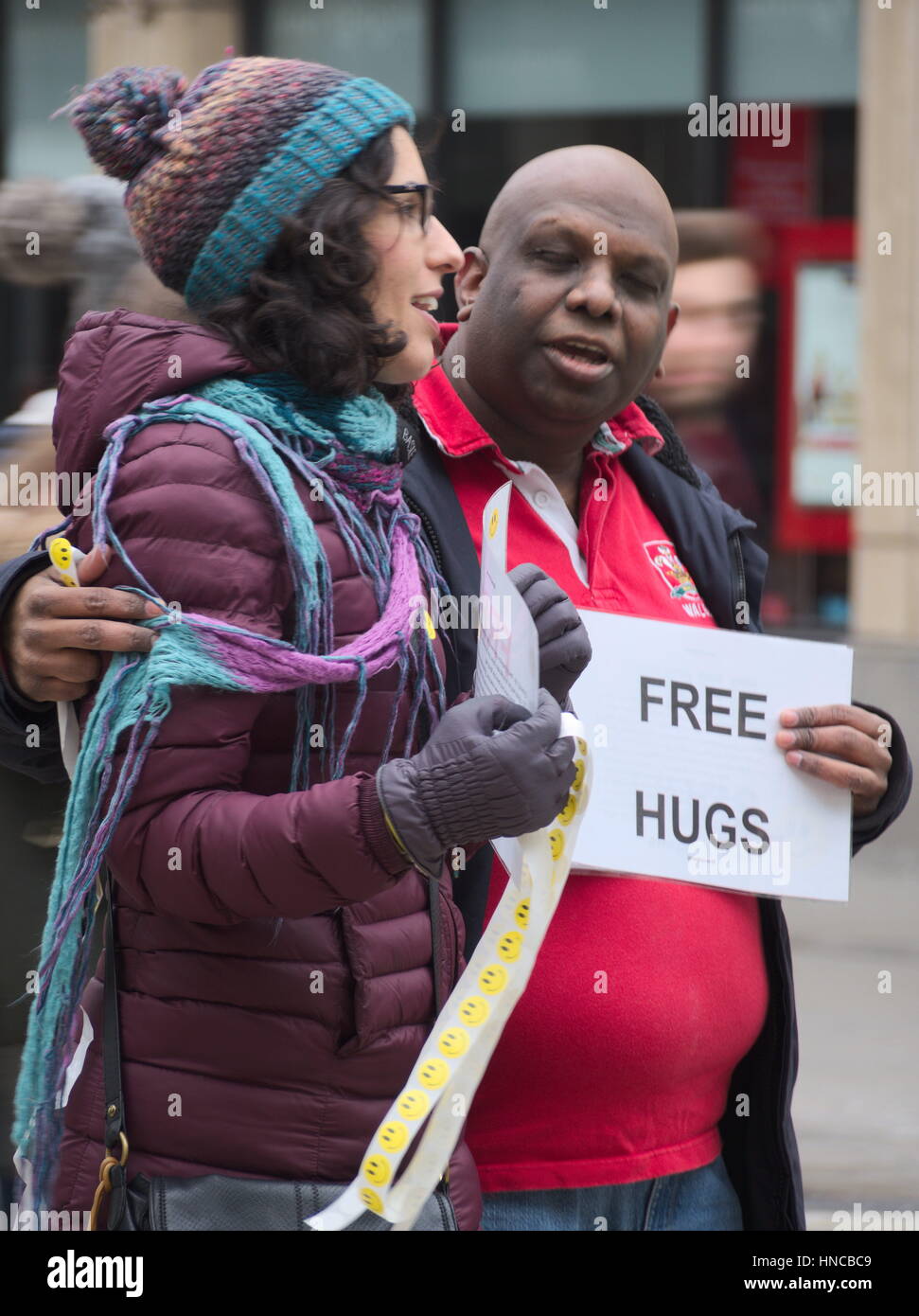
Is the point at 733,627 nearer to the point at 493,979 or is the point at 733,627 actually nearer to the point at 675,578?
the point at 675,578

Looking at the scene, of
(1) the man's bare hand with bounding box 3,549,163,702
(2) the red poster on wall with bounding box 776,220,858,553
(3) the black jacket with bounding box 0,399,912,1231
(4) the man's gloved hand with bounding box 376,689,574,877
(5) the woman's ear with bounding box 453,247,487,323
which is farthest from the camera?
(2) the red poster on wall with bounding box 776,220,858,553

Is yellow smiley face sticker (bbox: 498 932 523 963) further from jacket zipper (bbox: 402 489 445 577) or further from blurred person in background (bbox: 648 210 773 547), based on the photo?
blurred person in background (bbox: 648 210 773 547)

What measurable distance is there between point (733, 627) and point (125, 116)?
1.18 meters

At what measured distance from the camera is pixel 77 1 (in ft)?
35.6

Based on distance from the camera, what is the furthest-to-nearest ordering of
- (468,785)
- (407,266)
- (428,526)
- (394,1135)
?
(428,526) < (407,266) < (394,1135) < (468,785)

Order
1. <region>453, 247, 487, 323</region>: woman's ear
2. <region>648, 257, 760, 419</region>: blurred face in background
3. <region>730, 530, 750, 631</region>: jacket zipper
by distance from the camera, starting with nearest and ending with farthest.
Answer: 1. <region>453, 247, 487, 323</region>: woman's ear
2. <region>730, 530, 750, 631</region>: jacket zipper
3. <region>648, 257, 760, 419</region>: blurred face in background

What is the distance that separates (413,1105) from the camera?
1.92 metres

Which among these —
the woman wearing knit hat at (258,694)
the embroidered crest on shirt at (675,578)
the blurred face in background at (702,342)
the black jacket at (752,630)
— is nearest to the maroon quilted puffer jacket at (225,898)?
the woman wearing knit hat at (258,694)

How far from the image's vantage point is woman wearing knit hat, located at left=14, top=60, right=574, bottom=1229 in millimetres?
1818

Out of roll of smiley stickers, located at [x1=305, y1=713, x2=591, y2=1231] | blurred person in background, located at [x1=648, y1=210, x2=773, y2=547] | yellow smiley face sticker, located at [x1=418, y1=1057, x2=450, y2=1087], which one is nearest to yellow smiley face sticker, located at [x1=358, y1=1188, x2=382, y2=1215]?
roll of smiley stickers, located at [x1=305, y1=713, x2=591, y2=1231]

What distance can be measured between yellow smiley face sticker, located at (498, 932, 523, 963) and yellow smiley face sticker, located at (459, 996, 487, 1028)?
0.19 feet

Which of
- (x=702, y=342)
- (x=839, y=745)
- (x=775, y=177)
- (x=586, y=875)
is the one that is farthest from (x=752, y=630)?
(x=775, y=177)

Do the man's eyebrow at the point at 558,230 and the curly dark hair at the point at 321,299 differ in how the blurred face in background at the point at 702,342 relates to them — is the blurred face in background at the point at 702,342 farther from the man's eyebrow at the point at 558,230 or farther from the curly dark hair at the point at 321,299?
the curly dark hair at the point at 321,299
